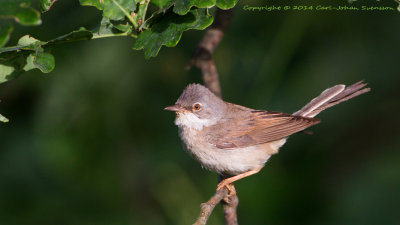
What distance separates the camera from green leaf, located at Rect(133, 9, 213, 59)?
3.10m

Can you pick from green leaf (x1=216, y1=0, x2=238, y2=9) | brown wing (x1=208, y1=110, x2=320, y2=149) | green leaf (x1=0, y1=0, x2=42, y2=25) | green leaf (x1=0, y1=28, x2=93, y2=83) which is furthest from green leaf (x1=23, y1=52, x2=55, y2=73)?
brown wing (x1=208, y1=110, x2=320, y2=149)

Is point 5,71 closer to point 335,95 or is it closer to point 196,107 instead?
point 196,107

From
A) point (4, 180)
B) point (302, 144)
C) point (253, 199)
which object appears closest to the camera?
point (253, 199)

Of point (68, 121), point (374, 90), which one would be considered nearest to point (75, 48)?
point (68, 121)

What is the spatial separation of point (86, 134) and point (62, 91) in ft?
2.14

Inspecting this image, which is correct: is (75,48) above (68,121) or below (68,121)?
above

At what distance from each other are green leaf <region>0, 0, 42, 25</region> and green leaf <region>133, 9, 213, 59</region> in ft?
2.60

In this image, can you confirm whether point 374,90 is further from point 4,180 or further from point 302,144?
point 4,180

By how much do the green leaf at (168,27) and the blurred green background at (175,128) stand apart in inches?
81.3

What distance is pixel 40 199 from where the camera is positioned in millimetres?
5953

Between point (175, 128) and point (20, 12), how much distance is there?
3753 mm

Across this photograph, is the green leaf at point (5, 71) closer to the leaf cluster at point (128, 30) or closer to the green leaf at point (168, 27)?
the leaf cluster at point (128, 30)

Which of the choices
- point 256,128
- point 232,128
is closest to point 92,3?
point 232,128

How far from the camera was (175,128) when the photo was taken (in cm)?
617
